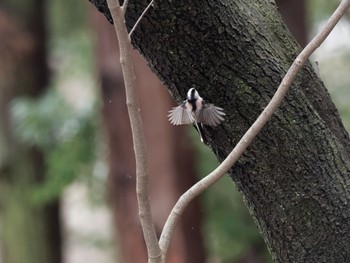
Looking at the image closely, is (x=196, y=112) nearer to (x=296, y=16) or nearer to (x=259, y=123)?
(x=259, y=123)

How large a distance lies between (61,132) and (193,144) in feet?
3.91

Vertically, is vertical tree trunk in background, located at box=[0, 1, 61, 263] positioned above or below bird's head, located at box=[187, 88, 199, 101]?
below

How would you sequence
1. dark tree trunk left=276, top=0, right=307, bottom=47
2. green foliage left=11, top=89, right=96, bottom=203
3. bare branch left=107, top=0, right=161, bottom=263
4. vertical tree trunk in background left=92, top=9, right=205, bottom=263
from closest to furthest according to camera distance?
bare branch left=107, top=0, right=161, bottom=263
vertical tree trunk in background left=92, top=9, right=205, bottom=263
dark tree trunk left=276, top=0, right=307, bottom=47
green foliage left=11, top=89, right=96, bottom=203

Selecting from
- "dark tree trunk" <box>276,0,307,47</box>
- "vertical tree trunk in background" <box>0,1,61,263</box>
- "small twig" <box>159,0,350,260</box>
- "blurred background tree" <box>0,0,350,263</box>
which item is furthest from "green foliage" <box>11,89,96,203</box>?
"small twig" <box>159,0,350,260</box>

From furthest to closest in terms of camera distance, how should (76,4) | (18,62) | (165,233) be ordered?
(76,4)
(18,62)
(165,233)

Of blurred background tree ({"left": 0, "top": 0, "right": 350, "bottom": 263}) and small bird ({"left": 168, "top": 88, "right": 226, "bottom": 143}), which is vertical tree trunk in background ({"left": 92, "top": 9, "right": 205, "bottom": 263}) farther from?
small bird ({"left": 168, "top": 88, "right": 226, "bottom": 143})

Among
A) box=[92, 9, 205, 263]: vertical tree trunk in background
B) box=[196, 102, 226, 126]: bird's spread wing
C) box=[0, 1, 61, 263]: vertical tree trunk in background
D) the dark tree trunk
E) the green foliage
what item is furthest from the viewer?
box=[0, 1, 61, 263]: vertical tree trunk in background

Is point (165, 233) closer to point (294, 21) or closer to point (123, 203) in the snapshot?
point (123, 203)

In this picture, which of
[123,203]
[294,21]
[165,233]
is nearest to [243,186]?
[165,233]

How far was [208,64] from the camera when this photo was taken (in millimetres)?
1373

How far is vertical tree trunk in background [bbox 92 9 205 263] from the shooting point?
3.95 m

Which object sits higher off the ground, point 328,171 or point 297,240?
point 328,171

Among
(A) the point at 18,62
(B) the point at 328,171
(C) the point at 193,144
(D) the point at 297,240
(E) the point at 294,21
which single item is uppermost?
(B) the point at 328,171

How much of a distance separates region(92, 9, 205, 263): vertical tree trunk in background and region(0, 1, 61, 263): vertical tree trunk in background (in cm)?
207
